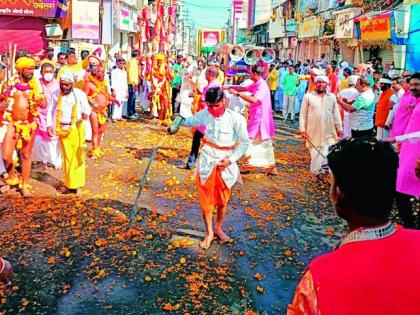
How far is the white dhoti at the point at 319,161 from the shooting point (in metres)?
8.66

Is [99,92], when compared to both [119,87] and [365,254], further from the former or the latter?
[365,254]

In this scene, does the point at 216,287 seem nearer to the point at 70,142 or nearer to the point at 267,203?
the point at 267,203

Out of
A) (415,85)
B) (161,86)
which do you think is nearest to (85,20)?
(161,86)

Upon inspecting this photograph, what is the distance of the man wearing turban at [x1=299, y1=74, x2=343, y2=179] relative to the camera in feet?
27.6

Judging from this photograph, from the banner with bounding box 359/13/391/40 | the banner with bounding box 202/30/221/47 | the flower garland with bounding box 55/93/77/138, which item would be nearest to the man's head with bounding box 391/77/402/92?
the flower garland with bounding box 55/93/77/138

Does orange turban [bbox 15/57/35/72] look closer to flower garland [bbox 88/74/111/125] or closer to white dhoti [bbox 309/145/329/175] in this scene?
flower garland [bbox 88/74/111/125]

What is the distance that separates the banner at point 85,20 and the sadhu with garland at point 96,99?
1082cm

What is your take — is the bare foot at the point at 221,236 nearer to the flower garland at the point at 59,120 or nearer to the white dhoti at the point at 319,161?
the flower garland at the point at 59,120

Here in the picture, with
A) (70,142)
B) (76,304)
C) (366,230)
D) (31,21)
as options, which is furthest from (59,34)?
(366,230)

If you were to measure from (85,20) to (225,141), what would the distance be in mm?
16668

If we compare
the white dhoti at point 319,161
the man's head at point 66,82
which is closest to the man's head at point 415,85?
the white dhoti at point 319,161

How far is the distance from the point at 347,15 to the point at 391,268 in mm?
24113

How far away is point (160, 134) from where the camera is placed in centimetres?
1290

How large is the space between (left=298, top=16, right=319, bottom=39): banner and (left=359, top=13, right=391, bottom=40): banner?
12122mm
